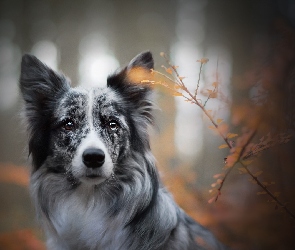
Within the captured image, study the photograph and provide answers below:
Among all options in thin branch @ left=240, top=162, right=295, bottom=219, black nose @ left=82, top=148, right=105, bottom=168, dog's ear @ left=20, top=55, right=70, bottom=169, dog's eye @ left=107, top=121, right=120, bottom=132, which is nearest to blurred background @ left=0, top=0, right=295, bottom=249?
thin branch @ left=240, top=162, right=295, bottom=219

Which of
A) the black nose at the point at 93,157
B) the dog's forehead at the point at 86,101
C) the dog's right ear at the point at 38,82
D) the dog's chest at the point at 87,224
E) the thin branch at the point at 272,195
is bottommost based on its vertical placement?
the dog's chest at the point at 87,224

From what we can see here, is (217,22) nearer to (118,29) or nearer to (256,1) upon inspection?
(256,1)

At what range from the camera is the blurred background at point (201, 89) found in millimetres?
1998

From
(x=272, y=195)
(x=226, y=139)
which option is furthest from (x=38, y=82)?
(x=272, y=195)

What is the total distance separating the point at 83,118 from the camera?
5.65 ft

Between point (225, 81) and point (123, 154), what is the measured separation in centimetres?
71

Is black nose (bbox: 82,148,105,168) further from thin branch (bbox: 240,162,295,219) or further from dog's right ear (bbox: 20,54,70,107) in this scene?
thin branch (bbox: 240,162,295,219)

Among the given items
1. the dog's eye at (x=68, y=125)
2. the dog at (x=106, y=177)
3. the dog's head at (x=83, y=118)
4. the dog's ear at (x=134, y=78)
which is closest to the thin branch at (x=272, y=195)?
the dog at (x=106, y=177)

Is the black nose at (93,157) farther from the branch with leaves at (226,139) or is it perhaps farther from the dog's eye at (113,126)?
the branch with leaves at (226,139)

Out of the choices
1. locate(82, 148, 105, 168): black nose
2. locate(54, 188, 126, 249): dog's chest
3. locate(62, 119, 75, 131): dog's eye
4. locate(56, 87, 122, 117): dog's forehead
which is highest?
locate(56, 87, 122, 117): dog's forehead

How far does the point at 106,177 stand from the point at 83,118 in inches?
11.9

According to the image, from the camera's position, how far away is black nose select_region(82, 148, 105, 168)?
159cm

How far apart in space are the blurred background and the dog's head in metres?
0.13

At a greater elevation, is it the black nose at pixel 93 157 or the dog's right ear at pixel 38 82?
the dog's right ear at pixel 38 82
